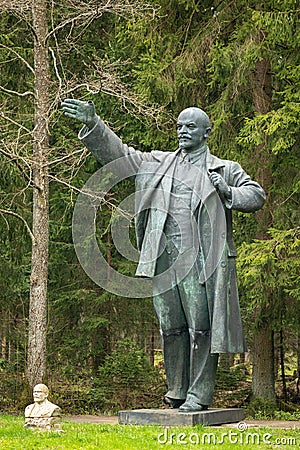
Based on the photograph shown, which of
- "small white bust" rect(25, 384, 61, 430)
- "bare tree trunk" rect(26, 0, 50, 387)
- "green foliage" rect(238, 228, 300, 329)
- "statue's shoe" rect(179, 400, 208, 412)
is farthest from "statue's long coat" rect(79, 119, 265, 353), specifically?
"bare tree trunk" rect(26, 0, 50, 387)

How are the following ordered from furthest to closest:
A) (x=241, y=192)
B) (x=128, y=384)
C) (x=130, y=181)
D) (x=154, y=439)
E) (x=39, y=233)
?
(x=128, y=384), (x=130, y=181), (x=39, y=233), (x=241, y=192), (x=154, y=439)

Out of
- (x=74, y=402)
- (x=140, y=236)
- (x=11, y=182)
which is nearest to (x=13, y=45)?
(x=11, y=182)

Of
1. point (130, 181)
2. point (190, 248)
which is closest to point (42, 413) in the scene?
point (190, 248)

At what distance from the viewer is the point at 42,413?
809 centimetres

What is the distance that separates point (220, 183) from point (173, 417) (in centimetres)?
181

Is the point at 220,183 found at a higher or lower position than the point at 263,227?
lower

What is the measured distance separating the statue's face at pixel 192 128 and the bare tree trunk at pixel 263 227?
8662 mm

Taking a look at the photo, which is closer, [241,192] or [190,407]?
[190,407]

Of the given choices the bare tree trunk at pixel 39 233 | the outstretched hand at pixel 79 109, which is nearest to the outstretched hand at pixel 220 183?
the outstretched hand at pixel 79 109

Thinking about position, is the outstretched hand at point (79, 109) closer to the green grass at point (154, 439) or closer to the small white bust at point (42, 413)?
the green grass at point (154, 439)

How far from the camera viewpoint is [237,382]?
1739cm

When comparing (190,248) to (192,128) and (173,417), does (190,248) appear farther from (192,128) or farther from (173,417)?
(173,417)

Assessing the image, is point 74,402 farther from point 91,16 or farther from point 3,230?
point 91,16

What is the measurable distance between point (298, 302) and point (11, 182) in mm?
6456
